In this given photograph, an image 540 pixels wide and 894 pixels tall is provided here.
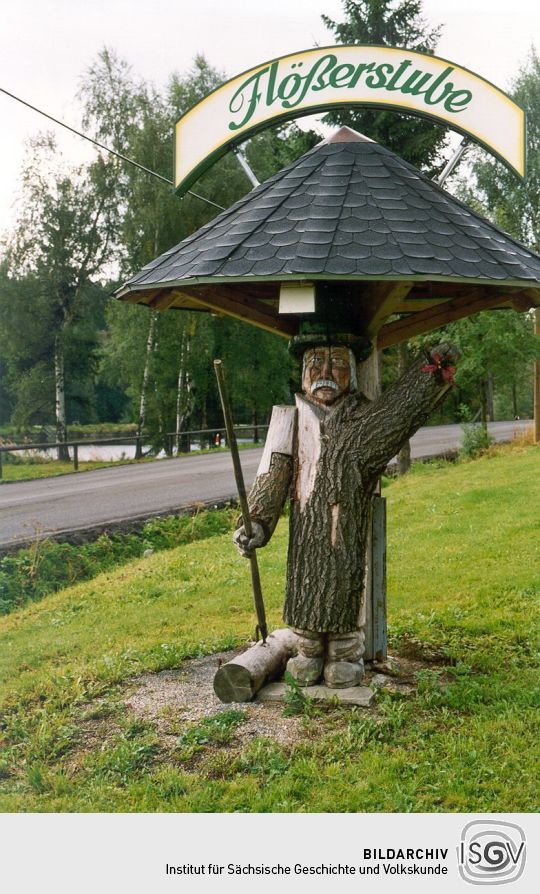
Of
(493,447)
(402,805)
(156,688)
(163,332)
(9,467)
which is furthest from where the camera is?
(163,332)

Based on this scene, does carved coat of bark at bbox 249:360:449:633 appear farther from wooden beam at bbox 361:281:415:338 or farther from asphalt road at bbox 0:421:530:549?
asphalt road at bbox 0:421:530:549

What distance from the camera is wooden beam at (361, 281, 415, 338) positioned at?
3695mm

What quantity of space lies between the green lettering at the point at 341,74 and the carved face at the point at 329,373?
1363mm

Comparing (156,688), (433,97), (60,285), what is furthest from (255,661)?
(60,285)

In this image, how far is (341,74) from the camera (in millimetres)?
4098

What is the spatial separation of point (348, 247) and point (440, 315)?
3.66 ft

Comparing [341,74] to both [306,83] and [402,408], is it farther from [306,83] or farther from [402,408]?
[402,408]

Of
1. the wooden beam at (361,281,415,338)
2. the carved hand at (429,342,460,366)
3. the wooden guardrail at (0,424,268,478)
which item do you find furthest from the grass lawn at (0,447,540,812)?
the wooden guardrail at (0,424,268,478)

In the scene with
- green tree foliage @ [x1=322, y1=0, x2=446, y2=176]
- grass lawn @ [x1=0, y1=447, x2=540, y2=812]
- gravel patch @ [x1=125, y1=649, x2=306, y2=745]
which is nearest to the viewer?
grass lawn @ [x1=0, y1=447, x2=540, y2=812]

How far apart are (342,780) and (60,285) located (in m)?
13.2

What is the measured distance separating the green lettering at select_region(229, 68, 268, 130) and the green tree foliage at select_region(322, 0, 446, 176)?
7.77ft

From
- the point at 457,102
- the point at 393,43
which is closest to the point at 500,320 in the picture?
the point at 393,43

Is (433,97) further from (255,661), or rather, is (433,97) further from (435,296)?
(255,661)

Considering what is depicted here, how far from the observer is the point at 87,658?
16.8ft
